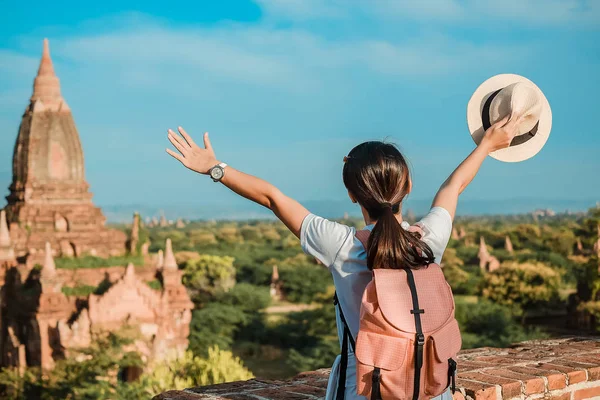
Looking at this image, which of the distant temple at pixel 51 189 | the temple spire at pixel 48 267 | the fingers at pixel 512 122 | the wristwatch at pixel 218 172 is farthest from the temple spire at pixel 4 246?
the fingers at pixel 512 122

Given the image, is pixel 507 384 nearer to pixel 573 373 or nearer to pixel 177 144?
pixel 573 373

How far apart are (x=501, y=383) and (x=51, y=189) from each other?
20365 millimetres

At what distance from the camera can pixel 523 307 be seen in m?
30.0

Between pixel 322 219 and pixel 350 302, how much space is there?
0.82 ft

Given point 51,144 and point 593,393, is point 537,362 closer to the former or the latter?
point 593,393

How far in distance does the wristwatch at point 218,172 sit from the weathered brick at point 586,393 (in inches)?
76.5

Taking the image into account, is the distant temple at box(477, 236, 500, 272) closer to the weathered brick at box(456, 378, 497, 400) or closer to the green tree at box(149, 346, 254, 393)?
the green tree at box(149, 346, 254, 393)

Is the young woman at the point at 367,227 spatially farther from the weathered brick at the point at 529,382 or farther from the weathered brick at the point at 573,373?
the weathered brick at the point at 573,373

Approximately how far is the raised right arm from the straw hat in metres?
0.05

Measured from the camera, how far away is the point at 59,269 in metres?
19.3

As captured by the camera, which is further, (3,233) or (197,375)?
(3,233)

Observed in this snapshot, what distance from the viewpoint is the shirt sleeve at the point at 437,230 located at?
2227 millimetres

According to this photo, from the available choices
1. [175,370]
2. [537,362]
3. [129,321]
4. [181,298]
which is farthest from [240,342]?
[537,362]

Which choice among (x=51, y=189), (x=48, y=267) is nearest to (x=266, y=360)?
(x=51, y=189)
